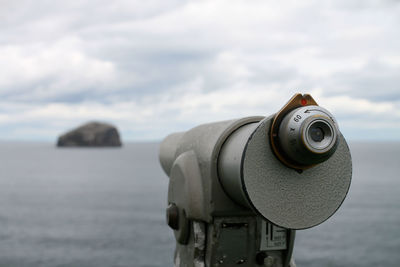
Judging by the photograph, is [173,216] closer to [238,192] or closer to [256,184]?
[238,192]

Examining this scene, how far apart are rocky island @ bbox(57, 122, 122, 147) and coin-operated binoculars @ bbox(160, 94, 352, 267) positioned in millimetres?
172609

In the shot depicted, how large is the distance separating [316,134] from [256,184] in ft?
1.58

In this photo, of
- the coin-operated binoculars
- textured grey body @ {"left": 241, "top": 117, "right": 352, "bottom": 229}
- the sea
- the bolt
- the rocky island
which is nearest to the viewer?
the coin-operated binoculars

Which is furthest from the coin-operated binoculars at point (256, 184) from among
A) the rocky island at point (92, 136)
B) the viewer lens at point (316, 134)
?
the rocky island at point (92, 136)

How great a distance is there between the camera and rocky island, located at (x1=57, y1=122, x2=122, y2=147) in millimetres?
173750

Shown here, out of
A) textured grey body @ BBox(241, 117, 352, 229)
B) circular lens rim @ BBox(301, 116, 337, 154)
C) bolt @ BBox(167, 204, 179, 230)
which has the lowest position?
bolt @ BBox(167, 204, 179, 230)

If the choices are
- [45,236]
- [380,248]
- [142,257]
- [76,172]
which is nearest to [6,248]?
[45,236]

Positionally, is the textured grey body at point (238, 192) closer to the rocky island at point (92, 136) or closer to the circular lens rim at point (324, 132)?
the circular lens rim at point (324, 132)

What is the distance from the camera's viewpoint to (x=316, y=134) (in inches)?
110

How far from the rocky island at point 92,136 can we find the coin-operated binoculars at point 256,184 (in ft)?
566

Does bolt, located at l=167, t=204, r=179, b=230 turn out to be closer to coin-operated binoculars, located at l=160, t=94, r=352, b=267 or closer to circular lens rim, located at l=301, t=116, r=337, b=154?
coin-operated binoculars, located at l=160, t=94, r=352, b=267

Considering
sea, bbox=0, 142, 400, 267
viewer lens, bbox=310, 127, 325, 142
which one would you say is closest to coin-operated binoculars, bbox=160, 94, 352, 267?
viewer lens, bbox=310, 127, 325, 142

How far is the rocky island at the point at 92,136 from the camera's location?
570 ft

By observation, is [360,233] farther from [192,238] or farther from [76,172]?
[76,172]
